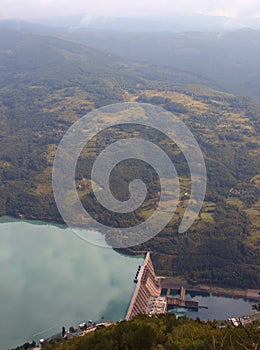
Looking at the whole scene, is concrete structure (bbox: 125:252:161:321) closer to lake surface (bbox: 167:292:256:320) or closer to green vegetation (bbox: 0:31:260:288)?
green vegetation (bbox: 0:31:260:288)

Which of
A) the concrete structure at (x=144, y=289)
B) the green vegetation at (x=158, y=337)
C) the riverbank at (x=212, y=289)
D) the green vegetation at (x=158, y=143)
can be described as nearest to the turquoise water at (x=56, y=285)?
the concrete structure at (x=144, y=289)

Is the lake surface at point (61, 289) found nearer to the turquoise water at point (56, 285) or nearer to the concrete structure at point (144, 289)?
the turquoise water at point (56, 285)

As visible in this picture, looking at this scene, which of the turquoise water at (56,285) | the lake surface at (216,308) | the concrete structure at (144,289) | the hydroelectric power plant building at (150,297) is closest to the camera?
the turquoise water at (56,285)

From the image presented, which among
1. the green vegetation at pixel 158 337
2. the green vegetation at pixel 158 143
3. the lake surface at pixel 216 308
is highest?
the green vegetation at pixel 158 143

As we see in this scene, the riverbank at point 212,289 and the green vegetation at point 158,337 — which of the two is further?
the riverbank at point 212,289

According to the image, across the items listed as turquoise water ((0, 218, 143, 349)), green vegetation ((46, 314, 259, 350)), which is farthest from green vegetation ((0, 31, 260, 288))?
green vegetation ((46, 314, 259, 350))

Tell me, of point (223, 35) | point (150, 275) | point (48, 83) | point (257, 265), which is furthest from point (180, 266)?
point (223, 35)

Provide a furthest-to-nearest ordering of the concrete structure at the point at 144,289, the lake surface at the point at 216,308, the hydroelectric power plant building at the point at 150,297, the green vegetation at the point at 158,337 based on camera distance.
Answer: the lake surface at the point at 216,308
the hydroelectric power plant building at the point at 150,297
the concrete structure at the point at 144,289
the green vegetation at the point at 158,337
